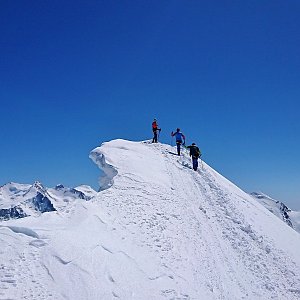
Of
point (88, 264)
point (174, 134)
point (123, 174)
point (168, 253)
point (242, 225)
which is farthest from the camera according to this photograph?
point (174, 134)

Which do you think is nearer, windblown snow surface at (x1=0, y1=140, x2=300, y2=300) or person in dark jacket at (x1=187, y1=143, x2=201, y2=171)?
windblown snow surface at (x1=0, y1=140, x2=300, y2=300)

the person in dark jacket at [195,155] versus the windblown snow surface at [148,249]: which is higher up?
the person in dark jacket at [195,155]

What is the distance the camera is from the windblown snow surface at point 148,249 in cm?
997

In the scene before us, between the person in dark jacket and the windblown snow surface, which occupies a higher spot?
the person in dark jacket

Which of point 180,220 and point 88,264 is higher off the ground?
point 180,220

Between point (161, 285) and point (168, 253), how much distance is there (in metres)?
2.33

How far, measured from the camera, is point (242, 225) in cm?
1841

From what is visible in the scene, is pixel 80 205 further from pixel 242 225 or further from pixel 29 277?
pixel 242 225

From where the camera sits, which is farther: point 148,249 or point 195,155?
point 195,155

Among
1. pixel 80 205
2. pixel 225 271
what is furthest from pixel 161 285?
pixel 80 205

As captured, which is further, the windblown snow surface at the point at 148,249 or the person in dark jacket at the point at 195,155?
the person in dark jacket at the point at 195,155

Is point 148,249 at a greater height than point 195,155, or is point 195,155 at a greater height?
point 195,155

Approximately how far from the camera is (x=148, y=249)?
13023 millimetres

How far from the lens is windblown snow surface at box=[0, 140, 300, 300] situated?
9969mm
